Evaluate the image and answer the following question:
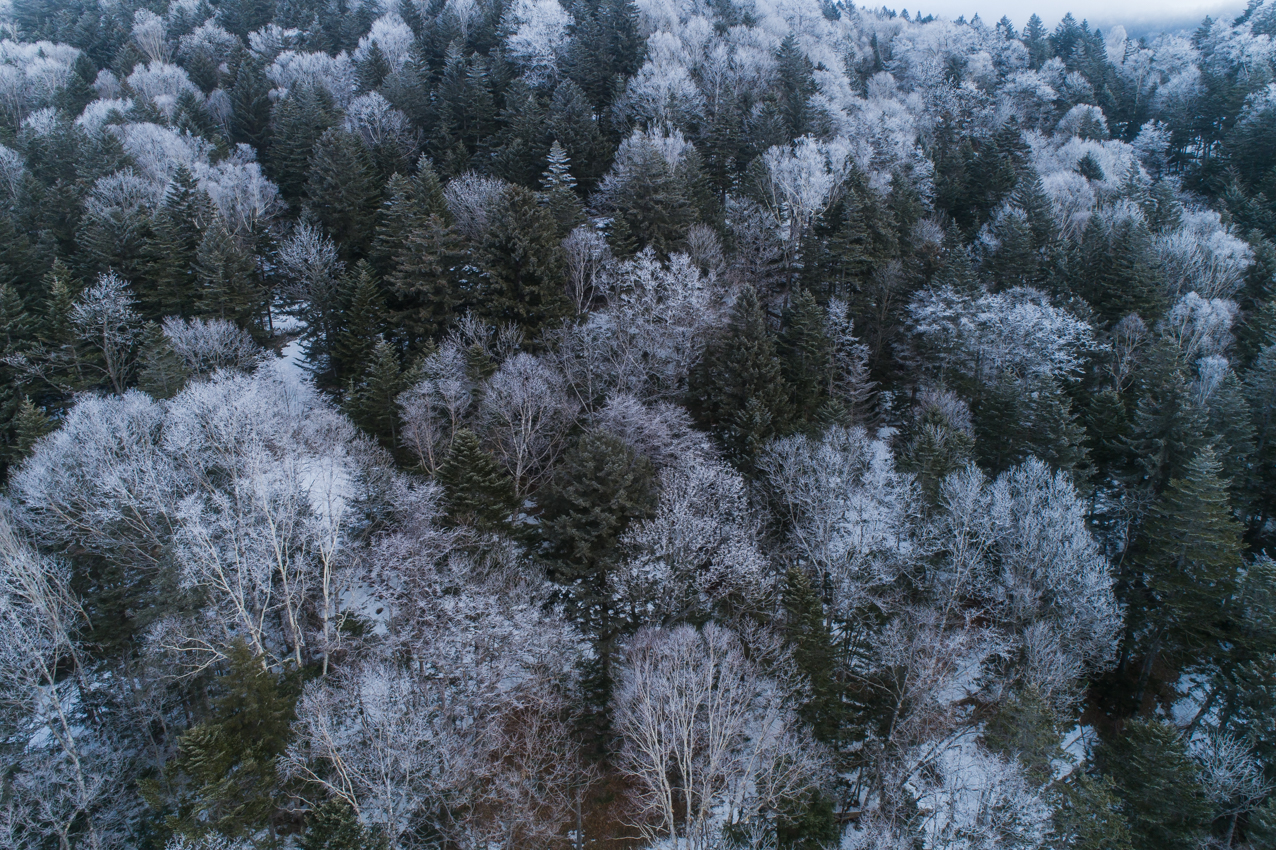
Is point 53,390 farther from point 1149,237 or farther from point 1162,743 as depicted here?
point 1149,237

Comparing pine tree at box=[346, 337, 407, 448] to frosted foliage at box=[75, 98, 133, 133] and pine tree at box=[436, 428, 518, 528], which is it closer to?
pine tree at box=[436, 428, 518, 528]

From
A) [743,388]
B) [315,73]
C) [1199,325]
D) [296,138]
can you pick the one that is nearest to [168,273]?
[296,138]

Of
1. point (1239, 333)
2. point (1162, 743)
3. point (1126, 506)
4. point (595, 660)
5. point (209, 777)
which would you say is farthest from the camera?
point (1239, 333)

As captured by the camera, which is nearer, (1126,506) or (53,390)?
(1126,506)

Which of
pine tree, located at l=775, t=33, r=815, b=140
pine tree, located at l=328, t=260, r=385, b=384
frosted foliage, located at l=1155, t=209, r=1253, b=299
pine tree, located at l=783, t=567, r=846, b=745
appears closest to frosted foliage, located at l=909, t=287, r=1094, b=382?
frosted foliage, located at l=1155, t=209, r=1253, b=299

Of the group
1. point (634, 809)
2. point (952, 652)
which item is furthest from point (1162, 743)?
point (634, 809)

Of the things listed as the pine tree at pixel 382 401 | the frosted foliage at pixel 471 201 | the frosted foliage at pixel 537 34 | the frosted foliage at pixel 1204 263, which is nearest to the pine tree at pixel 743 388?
the pine tree at pixel 382 401
